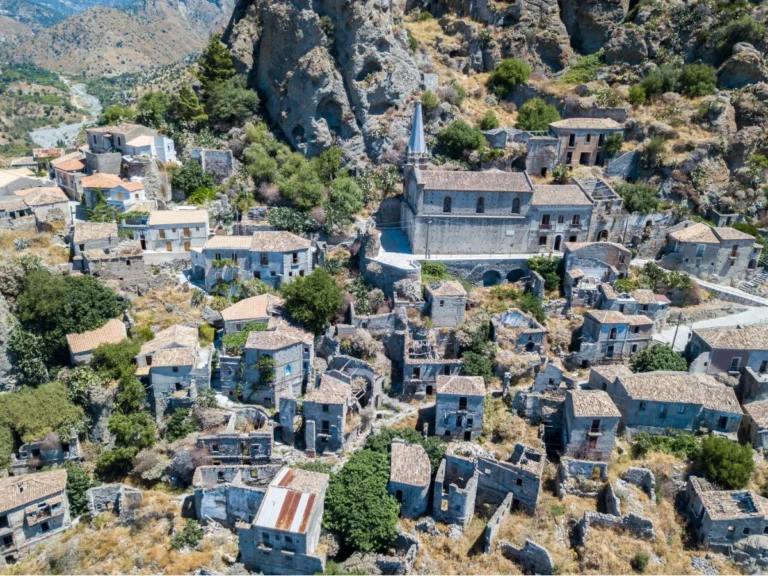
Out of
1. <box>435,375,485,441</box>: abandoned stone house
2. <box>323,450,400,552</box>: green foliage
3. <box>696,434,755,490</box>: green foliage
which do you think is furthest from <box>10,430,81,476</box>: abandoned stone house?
<box>696,434,755,490</box>: green foliage

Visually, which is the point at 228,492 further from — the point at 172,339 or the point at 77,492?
the point at 172,339

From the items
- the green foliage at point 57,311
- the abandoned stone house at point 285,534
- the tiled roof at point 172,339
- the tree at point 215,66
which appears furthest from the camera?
the tree at point 215,66

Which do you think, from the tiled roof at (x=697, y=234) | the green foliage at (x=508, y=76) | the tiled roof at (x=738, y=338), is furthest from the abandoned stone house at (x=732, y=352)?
the green foliage at (x=508, y=76)

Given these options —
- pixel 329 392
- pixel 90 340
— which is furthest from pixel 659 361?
pixel 90 340

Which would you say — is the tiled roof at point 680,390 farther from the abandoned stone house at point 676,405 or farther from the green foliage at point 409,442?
the green foliage at point 409,442

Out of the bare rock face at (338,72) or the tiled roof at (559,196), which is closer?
the tiled roof at (559,196)

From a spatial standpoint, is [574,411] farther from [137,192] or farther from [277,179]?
[137,192]

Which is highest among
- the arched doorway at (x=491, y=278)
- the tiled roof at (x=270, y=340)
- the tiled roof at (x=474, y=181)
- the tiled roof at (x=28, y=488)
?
the tiled roof at (x=474, y=181)
